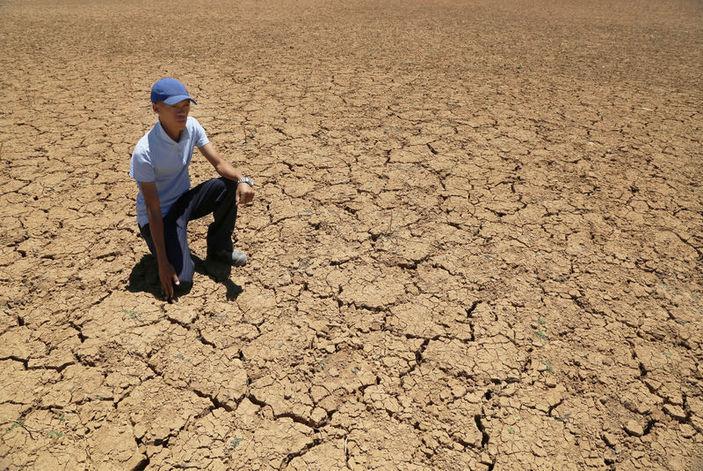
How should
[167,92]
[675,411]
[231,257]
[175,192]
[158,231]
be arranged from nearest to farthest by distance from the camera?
[675,411] → [167,92] → [158,231] → [175,192] → [231,257]

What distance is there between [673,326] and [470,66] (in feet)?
13.8

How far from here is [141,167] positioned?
210cm

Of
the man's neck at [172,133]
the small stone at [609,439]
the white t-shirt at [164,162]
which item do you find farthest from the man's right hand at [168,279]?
the small stone at [609,439]

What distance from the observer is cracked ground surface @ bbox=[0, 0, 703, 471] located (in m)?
1.79

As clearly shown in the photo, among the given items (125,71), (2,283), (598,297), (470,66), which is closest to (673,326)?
(598,297)

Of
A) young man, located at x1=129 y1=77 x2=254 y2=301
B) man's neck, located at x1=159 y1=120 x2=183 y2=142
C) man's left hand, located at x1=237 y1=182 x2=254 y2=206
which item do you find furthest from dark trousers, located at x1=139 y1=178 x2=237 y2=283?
man's neck, located at x1=159 y1=120 x2=183 y2=142

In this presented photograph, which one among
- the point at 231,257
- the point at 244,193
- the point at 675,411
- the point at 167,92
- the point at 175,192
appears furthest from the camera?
the point at 231,257

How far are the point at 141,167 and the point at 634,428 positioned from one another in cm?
231

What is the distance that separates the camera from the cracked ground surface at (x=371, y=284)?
1.79 meters

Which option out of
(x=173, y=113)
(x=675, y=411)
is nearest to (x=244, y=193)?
(x=173, y=113)

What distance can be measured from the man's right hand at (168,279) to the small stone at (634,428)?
204 cm

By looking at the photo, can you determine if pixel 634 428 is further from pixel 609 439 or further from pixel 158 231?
pixel 158 231

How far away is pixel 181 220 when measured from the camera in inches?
94.0

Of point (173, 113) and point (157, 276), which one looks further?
point (157, 276)
